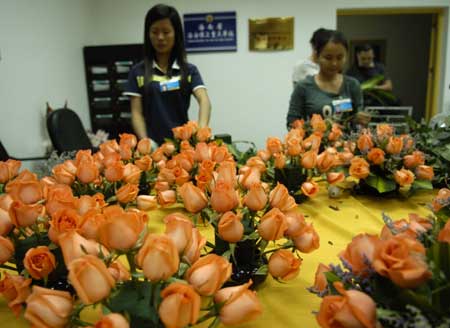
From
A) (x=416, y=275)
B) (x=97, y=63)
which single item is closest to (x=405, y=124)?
(x=416, y=275)

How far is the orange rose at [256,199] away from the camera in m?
0.57

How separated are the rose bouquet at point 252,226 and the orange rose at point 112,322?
0.63 ft

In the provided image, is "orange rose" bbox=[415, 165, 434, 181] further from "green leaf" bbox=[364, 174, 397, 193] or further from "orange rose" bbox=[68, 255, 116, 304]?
"orange rose" bbox=[68, 255, 116, 304]

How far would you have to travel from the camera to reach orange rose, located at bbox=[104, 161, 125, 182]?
83 cm

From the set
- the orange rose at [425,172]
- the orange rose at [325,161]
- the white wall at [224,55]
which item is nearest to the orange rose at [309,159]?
the orange rose at [325,161]

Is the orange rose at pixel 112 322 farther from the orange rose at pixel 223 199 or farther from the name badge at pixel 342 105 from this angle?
the name badge at pixel 342 105

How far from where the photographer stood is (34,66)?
2.72 m

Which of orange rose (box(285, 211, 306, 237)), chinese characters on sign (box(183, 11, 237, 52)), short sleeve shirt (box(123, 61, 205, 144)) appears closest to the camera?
orange rose (box(285, 211, 306, 237))

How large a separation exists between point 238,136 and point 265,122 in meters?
0.34

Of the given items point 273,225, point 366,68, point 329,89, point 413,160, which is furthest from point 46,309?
point 366,68

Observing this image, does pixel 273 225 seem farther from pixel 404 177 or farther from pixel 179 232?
pixel 404 177

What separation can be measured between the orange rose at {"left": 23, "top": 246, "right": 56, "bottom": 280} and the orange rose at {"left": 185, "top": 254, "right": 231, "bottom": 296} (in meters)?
0.21

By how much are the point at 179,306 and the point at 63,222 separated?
0.74 feet

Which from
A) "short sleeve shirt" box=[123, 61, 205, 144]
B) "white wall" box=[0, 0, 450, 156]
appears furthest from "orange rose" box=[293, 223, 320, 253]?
"white wall" box=[0, 0, 450, 156]
